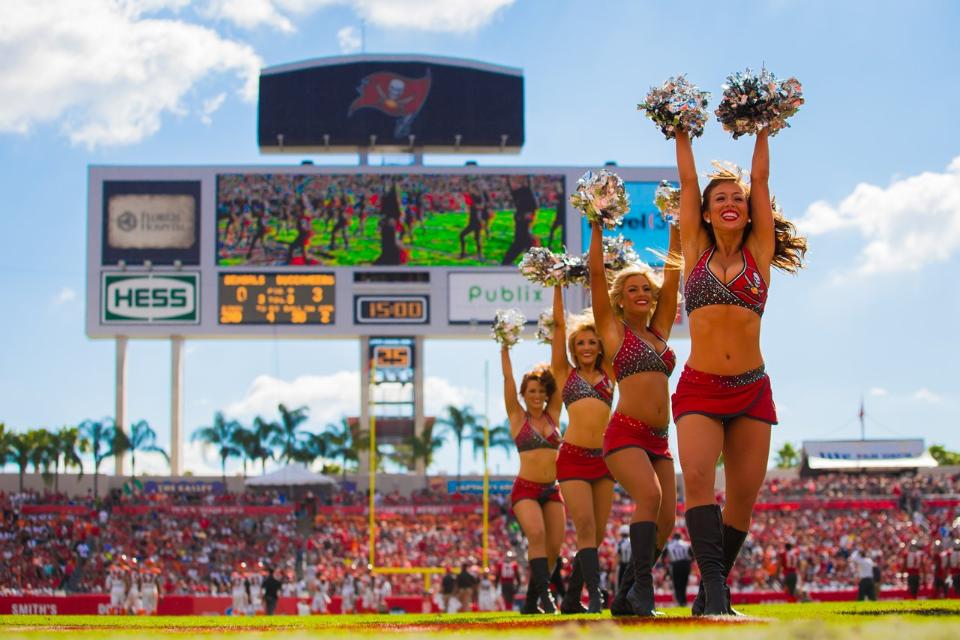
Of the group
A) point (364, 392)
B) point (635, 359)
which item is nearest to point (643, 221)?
point (364, 392)

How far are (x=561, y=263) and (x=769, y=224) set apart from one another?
14.5 feet

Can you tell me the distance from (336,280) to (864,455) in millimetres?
26490

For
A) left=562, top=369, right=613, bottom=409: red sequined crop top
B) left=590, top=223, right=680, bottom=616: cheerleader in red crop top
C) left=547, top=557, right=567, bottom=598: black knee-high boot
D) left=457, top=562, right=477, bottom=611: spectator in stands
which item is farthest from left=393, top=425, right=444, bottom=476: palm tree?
left=590, top=223, right=680, bottom=616: cheerleader in red crop top

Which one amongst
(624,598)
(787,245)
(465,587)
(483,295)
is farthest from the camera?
(483,295)

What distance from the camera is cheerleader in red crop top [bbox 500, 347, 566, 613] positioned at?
36.2 feet

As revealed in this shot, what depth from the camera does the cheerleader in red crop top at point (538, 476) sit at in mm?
11031

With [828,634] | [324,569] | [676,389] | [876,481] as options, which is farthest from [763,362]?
[876,481]

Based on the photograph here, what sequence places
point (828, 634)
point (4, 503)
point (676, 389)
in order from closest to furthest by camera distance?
point (828, 634) → point (676, 389) → point (4, 503)

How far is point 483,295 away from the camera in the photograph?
1754 inches

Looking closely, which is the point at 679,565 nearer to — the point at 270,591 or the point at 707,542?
the point at 270,591

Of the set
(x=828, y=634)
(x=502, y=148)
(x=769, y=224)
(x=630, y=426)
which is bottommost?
(x=828, y=634)

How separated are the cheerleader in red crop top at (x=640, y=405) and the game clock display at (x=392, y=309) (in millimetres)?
→ 35701

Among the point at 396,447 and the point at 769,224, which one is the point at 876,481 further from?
the point at 769,224

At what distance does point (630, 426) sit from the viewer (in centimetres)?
780
